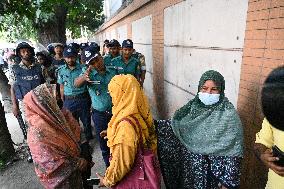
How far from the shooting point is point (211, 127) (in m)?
2.08

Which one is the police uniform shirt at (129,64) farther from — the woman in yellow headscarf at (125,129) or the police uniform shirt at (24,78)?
the woman in yellow headscarf at (125,129)

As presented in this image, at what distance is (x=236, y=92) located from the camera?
8.86 ft

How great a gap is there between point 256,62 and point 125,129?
1.35 metres

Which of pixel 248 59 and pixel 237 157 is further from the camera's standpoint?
pixel 248 59

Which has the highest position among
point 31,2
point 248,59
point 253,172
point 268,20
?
point 31,2

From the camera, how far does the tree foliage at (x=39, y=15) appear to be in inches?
161

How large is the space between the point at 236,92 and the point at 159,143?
1.03 m

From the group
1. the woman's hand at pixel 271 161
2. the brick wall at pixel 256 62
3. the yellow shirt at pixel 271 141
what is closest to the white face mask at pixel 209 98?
the brick wall at pixel 256 62

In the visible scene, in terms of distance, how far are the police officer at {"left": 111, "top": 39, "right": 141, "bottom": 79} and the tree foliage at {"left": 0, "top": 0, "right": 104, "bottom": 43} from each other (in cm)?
135

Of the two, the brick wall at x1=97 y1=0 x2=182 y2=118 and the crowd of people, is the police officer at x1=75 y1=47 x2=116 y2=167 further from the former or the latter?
the brick wall at x1=97 y1=0 x2=182 y2=118

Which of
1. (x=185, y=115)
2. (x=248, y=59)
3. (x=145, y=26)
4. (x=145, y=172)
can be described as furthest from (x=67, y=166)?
(x=145, y=26)

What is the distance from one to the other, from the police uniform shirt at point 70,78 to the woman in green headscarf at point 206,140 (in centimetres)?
244

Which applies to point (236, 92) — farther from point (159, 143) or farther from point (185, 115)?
point (159, 143)

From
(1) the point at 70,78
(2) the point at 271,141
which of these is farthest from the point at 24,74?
(2) the point at 271,141
